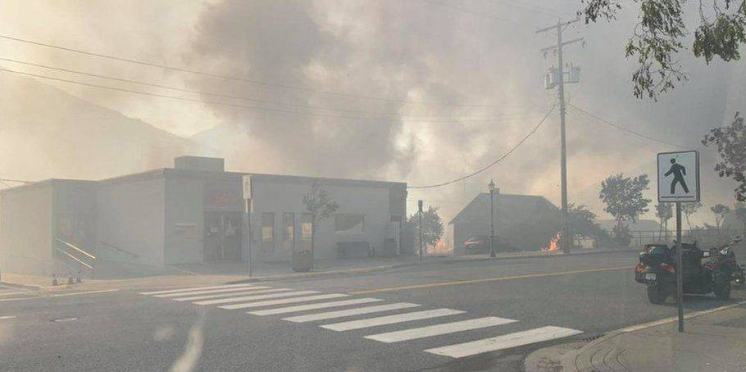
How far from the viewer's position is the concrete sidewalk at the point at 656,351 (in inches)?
271

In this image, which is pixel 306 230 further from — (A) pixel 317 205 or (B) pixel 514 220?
(B) pixel 514 220

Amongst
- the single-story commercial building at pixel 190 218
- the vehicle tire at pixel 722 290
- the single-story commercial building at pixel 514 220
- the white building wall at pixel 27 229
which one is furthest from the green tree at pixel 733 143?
the single-story commercial building at pixel 514 220

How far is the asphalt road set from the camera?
743 centimetres

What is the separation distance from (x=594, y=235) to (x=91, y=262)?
1765 inches

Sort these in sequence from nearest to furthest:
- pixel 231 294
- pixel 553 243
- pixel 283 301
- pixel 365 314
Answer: pixel 365 314 → pixel 283 301 → pixel 231 294 → pixel 553 243

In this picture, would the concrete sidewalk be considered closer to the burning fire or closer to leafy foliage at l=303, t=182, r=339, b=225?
leafy foliage at l=303, t=182, r=339, b=225

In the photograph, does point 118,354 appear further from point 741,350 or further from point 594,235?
point 594,235

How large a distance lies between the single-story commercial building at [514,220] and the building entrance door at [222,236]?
3255cm

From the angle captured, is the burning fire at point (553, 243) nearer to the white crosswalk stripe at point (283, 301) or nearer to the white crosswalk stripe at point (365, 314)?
the white crosswalk stripe at point (365, 314)

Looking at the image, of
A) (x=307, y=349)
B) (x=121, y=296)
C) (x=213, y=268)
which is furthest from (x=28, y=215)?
(x=307, y=349)

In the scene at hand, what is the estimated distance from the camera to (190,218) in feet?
89.3

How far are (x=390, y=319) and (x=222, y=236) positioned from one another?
1918cm

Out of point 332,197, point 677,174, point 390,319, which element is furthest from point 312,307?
point 332,197

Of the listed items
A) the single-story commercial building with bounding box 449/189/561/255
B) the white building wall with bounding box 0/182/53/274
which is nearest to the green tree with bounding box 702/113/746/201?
the white building wall with bounding box 0/182/53/274
